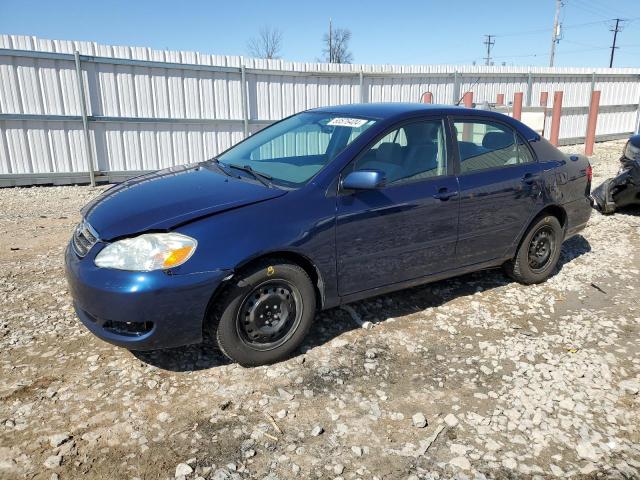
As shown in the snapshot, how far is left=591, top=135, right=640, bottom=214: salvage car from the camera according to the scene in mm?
6953

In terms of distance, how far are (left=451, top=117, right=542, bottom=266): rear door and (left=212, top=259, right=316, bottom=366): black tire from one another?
153 cm

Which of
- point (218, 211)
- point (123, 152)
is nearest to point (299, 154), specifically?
point (218, 211)

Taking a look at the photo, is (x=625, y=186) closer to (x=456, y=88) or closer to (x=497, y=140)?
(x=497, y=140)

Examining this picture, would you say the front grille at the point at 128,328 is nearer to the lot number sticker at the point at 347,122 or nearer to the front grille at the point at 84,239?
the front grille at the point at 84,239

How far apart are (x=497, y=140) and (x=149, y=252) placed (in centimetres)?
318

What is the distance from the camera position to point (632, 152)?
7031 mm

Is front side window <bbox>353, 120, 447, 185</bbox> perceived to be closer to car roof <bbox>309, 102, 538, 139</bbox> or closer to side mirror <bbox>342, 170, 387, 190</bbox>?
car roof <bbox>309, 102, 538, 139</bbox>

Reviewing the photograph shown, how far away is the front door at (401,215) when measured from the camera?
3.53 m

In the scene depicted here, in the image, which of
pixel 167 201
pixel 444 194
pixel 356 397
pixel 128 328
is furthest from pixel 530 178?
pixel 128 328

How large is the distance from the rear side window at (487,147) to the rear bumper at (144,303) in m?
2.34

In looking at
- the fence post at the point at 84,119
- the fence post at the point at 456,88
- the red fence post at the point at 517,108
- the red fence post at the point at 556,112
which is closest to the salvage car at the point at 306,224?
the fence post at the point at 84,119

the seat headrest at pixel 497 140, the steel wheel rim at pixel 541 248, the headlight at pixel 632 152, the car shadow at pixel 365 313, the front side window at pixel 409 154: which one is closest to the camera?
the car shadow at pixel 365 313

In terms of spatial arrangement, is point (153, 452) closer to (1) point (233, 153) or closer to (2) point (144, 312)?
(2) point (144, 312)

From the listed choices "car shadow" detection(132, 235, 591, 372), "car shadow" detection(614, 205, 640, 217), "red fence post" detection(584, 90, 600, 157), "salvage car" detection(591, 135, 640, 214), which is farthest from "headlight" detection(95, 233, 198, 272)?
"red fence post" detection(584, 90, 600, 157)
